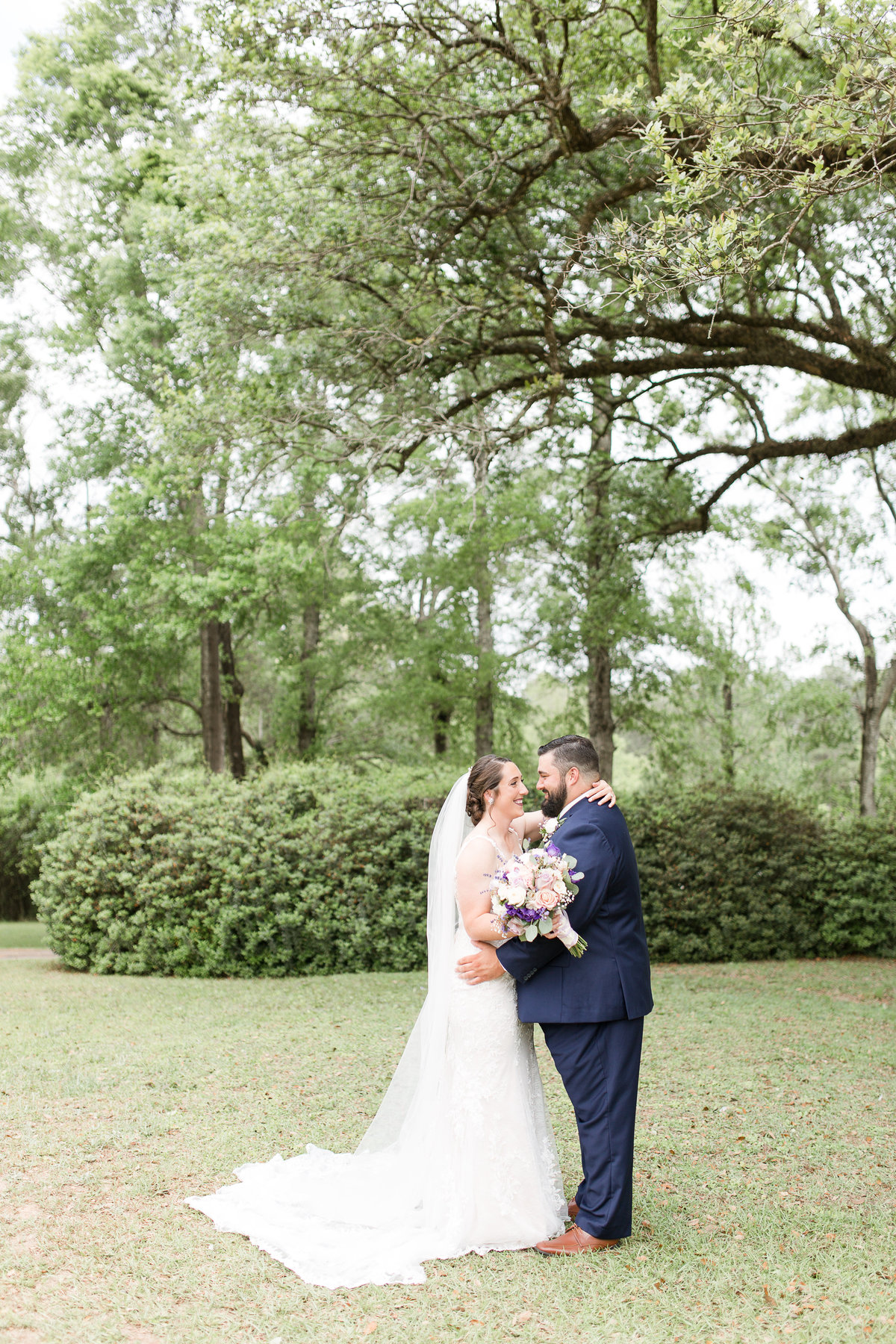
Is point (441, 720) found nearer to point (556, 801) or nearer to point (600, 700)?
point (600, 700)

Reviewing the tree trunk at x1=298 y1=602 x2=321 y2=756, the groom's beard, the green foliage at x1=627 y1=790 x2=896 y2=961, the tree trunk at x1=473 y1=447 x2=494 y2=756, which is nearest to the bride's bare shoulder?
the groom's beard

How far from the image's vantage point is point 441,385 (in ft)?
42.3

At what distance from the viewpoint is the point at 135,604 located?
21.7 metres

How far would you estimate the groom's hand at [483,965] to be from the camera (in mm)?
4777

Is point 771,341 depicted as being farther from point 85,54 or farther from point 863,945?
point 85,54

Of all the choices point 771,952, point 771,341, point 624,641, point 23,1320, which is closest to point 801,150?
point 771,341

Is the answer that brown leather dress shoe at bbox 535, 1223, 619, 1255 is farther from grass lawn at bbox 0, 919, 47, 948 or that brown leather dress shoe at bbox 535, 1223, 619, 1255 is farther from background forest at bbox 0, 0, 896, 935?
grass lawn at bbox 0, 919, 47, 948

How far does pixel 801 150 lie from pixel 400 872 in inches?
360

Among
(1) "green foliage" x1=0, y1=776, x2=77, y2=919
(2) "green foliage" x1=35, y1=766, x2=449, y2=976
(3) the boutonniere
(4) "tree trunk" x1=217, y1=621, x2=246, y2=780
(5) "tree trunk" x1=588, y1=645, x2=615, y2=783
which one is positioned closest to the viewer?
(3) the boutonniere

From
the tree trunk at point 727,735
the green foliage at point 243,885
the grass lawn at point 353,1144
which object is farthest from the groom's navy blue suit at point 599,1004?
the tree trunk at point 727,735

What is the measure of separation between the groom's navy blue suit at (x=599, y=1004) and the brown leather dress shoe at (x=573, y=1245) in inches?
2.1

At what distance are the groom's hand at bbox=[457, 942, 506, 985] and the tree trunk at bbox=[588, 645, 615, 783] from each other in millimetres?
16140

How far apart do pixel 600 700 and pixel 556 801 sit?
1651 cm

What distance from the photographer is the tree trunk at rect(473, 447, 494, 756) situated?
78.9 ft
